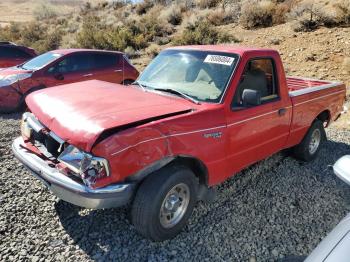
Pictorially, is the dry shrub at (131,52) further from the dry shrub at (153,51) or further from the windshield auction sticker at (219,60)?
the windshield auction sticker at (219,60)

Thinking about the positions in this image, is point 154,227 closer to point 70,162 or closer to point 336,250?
point 70,162

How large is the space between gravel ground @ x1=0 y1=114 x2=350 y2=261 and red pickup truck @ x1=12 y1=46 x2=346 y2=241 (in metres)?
0.29

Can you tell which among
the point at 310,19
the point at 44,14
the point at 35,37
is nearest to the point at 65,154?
the point at 310,19

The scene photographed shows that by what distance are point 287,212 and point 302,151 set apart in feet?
5.26

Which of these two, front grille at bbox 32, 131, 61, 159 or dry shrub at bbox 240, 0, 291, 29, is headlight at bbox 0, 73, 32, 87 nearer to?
front grille at bbox 32, 131, 61, 159

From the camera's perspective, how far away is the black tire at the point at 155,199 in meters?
3.12

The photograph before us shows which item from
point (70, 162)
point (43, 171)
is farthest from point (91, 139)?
point (43, 171)

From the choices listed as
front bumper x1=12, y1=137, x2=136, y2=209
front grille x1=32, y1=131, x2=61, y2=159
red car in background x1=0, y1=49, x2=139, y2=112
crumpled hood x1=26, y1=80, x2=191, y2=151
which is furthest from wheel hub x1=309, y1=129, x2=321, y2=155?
red car in background x1=0, y1=49, x2=139, y2=112

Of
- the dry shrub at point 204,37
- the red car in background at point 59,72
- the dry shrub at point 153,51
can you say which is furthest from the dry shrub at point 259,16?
the red car in background at point 59,72

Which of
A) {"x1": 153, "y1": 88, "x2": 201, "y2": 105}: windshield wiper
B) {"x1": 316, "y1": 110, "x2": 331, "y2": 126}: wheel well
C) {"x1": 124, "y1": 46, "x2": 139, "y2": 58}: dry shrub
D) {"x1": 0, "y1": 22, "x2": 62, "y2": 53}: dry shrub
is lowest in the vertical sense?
{"x1": 0, "y1": 22, "x2": 62, "y2": 53}: dry shrub

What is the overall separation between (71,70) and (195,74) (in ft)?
17.9

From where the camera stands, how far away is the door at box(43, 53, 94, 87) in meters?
8.43

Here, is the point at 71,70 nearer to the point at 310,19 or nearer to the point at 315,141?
the point at 315,141

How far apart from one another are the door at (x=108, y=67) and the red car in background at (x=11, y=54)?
148 inches
